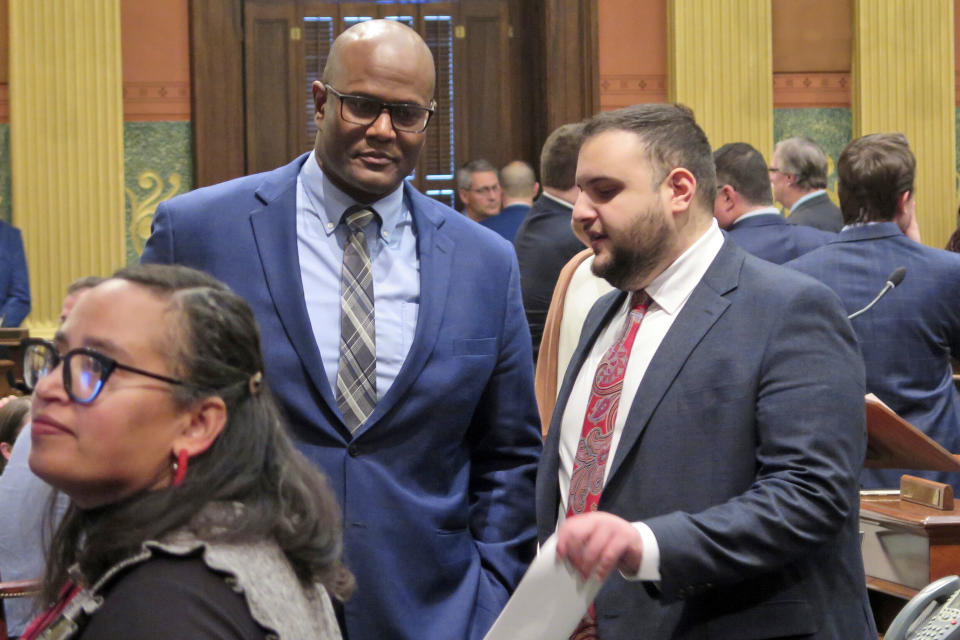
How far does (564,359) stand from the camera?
11.3 feet

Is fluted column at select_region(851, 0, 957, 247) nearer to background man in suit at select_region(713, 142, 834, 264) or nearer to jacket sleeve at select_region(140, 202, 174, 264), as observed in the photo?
background man in suit at select_region(713, 142, 834, 264)

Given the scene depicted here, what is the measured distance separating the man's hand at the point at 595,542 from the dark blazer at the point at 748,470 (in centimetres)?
9

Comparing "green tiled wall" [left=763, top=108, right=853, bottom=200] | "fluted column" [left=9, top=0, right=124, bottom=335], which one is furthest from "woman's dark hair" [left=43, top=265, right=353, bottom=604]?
"green tiled wall" [left=763, top=108, right=853, bottom=200]

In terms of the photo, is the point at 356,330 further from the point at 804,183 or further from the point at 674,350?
the point at 804,183

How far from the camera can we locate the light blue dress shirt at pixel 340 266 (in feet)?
7.18

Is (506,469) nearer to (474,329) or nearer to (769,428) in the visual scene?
(474,329)

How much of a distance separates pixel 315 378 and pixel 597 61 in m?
5.88

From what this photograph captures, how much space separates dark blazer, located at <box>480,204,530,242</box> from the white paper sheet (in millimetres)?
4389

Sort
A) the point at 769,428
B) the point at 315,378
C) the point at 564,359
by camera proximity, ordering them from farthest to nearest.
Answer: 1. the point at 564,359
2. the point at 315,378
3. the point at 769,428

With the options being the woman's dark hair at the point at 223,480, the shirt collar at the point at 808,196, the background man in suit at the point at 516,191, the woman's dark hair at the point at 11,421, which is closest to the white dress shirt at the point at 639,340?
the woman's dark hair at the point at 223,480

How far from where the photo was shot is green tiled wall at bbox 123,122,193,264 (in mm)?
7398

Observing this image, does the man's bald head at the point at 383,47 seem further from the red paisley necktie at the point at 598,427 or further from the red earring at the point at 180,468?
the red earring at the point at 180,468

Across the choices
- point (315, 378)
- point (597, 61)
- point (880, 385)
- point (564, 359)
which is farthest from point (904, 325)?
point (597, 61)

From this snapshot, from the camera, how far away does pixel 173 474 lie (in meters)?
1.36
